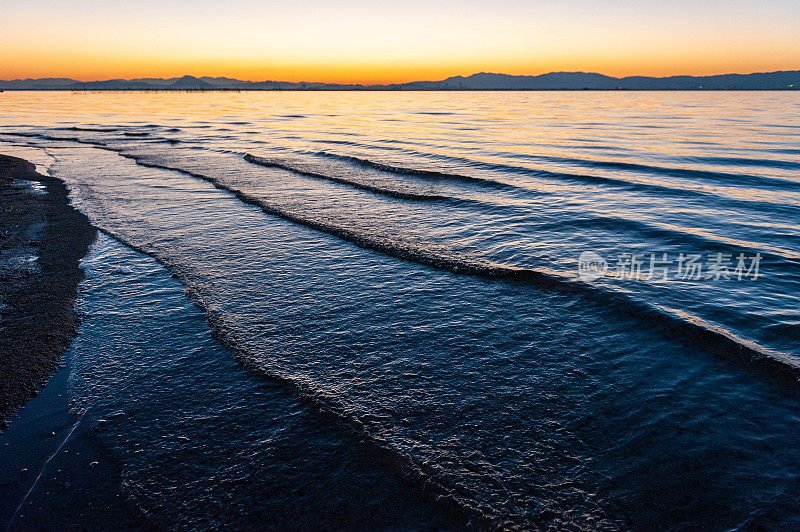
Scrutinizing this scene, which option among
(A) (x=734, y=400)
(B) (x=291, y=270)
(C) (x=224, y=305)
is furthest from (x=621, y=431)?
(B) (x=291, y=270)

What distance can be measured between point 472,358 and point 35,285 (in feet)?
25.5

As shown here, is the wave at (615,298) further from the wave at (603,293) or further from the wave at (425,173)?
the wave at (425,173)

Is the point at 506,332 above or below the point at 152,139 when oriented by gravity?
below

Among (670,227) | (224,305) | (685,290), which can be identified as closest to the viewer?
(224,305)

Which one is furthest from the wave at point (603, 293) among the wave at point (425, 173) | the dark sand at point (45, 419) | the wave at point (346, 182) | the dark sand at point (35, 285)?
the wave at point (425, 173)

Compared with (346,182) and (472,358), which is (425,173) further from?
(472,358)

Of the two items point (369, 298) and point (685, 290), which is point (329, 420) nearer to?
point (369, 298)

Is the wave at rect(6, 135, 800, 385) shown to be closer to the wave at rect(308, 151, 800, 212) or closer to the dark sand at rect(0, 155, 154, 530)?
the dark sand at rect(0, 155, 154, 530)

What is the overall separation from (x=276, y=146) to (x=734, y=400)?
97.1 ft

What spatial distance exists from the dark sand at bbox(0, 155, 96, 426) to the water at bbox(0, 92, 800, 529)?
52 cm

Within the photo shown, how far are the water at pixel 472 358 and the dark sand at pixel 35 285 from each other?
52 centimetres

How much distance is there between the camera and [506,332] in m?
6.61

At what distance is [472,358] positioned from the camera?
595 cm

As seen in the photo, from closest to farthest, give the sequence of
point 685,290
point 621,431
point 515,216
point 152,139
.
A: point 621,431 → point 685,290 → point 515,216 → point 152,139
